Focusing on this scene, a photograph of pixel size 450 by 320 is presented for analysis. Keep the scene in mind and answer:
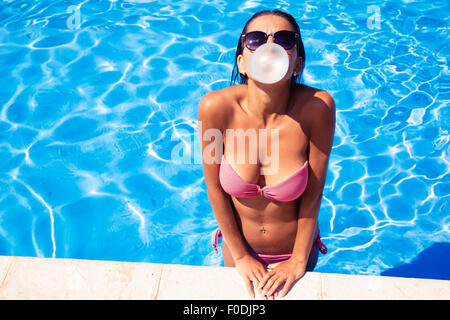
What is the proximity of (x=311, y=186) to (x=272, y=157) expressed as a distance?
0.87 ft

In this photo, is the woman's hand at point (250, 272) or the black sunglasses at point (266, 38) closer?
the black sunglasses at point (266, 38)

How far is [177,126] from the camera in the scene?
5.11 m

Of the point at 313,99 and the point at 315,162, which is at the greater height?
the point at 313,99

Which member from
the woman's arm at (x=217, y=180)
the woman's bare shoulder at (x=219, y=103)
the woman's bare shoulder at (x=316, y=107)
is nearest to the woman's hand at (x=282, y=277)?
the woman's arm at (x=217, y=180)

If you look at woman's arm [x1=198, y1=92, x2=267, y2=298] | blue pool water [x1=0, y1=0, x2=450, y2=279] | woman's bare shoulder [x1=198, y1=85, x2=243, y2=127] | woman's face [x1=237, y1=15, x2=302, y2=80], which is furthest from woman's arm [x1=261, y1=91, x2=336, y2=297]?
blue pool water [x1=0, y1=0, x2=450, y2=279]

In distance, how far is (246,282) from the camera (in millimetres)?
2379

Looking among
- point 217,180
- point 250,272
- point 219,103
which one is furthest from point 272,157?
point 250,272

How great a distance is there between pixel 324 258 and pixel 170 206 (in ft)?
5.22

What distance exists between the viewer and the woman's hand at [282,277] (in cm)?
233

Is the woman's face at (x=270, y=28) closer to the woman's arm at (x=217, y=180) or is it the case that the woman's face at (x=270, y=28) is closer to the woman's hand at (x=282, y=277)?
the woman's arm at (x=217, y=180)

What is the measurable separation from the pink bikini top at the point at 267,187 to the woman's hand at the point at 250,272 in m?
0.41

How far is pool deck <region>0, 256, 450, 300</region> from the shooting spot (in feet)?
7.54

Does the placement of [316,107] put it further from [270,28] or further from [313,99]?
[270,28]
